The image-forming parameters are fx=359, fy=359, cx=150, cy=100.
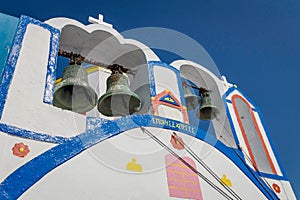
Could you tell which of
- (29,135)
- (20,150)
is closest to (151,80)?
(29,135)

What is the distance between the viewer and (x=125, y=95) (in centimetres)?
404

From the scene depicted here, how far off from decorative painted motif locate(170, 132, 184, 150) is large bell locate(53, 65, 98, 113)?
93cm

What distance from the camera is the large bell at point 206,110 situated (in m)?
5.03

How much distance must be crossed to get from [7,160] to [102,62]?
2262 millimetres

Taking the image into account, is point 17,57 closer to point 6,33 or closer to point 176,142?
point 6,33

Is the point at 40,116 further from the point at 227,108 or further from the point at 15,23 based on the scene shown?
the point at 227,108

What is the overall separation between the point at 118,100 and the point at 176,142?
34.3 inches

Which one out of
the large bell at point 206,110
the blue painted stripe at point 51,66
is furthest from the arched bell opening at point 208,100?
the blue painted stripe at point 51,66

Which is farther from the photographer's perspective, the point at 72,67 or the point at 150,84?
the point at 150,84

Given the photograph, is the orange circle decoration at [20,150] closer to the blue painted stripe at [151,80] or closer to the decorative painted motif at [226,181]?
the blue painted stripe at [151,80]

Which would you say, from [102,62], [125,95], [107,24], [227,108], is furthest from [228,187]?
[107,24]

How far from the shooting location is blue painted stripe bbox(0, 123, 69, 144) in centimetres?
293

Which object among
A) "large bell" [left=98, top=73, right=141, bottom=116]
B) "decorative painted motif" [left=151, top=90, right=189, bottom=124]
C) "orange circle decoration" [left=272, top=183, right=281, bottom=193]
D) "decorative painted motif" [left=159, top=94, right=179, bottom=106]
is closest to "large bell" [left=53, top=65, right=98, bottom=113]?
"large bell" [left=98, top=73, right=141, bottom=116]

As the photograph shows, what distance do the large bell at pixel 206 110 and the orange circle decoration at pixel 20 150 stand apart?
2751 mm
